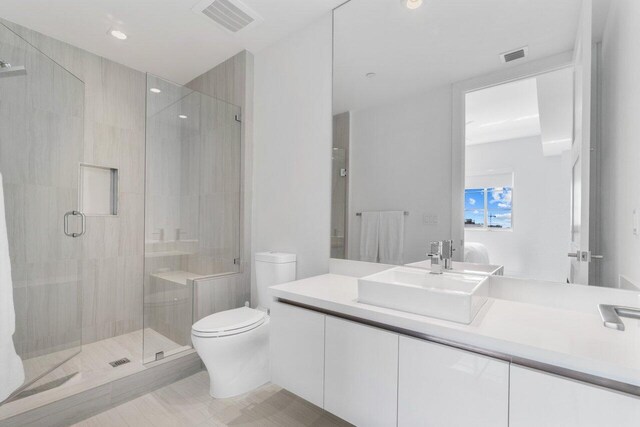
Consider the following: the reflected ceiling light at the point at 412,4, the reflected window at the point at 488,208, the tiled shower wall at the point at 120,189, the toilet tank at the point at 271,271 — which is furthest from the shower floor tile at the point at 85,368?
the reflected ceiling light at the point at 412,4

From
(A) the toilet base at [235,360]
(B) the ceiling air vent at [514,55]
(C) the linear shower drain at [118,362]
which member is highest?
(B) the ceiling air vent at [514,55]

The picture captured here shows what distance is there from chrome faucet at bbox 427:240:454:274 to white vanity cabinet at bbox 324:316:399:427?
51 centimetres

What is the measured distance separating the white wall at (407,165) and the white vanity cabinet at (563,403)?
2.75ft

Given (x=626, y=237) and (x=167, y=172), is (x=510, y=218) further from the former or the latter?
(x=167, y=172)

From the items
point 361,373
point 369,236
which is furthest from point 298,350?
point 369,236

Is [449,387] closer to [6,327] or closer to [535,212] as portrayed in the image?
[535,212]

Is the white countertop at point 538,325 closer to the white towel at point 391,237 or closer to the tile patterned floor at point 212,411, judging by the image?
the white towel at point 391,237

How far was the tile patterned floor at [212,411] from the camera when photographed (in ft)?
5.56

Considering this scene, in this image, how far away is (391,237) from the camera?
1853 mm

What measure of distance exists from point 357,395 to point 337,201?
118 centimetres

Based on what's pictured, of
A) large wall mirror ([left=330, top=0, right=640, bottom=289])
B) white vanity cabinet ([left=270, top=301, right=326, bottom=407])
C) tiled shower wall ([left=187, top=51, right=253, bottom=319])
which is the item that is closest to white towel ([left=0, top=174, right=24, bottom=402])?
tiled shower wall ([left=187, top=51, right=253, bottom=319])

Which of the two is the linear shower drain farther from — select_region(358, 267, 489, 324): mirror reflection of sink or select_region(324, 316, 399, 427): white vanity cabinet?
select_region(358, 267, 489, 324): mirror reflection of sink

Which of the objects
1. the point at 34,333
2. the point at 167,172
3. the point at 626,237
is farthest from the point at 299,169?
the point at 34,333

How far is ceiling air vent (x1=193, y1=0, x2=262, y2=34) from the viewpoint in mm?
2016
